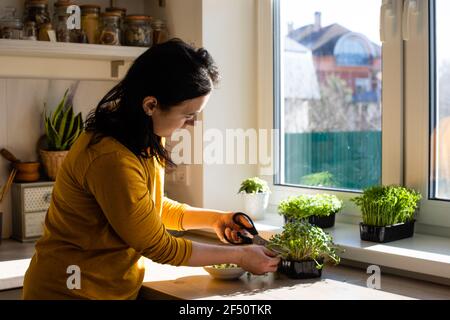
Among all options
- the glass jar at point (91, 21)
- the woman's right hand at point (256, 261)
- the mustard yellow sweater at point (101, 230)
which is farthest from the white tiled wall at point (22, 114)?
the woman's right hand at point (256, 261)

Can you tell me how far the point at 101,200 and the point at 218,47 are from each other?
3.77 ft

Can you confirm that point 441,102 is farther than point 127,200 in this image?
Yes

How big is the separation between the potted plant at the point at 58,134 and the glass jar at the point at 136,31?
1.03 feet

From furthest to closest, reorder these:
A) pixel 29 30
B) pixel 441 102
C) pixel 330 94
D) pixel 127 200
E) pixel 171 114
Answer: pixel 330 94 → pixel 29 30 → pixel 441 102 → pixel 171 114 → pixel 127 200

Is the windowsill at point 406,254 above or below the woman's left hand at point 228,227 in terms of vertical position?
below

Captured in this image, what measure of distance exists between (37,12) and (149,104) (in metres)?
0.98

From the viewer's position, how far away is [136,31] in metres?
2.51

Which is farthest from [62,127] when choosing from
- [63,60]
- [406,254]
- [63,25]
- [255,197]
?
[406,254]

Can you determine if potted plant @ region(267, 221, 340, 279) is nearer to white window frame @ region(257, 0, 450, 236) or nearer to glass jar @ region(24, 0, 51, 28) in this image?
white window frame @ region(257, 0, 450, 236)

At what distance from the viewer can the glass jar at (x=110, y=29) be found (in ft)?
7.98

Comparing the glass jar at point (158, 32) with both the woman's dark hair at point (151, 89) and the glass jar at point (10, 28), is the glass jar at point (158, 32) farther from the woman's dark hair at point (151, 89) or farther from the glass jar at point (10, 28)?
the woman's dark hair at point (151, 89)

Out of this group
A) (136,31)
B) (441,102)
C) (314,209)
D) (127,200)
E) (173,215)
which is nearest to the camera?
(127,200)

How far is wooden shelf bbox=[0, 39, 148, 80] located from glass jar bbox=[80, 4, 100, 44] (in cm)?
7

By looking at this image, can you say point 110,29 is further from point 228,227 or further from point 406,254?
point 406,254
